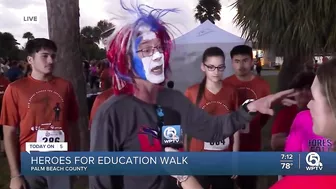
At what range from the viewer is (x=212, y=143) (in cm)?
237

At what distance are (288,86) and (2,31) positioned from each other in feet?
4.65

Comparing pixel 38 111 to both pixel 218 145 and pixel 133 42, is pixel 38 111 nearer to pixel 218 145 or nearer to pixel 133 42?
pixel 133 42

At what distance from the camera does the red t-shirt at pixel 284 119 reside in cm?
242

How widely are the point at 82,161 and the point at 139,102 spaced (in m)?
0.39

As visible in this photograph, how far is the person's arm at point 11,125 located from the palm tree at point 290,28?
3.83 ft

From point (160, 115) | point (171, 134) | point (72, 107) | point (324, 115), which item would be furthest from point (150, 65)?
point (324, 115)

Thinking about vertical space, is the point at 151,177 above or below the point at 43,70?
below

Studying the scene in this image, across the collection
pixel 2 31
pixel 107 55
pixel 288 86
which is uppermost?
pixel 2 31

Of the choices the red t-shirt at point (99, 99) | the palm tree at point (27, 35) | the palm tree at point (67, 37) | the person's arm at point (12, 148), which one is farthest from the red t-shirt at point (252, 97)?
the person's arm at point (12, 148)

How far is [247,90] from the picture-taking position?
241 centimetres

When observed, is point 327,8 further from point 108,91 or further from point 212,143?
point 108,91

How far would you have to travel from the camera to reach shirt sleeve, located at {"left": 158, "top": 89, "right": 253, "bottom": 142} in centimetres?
235

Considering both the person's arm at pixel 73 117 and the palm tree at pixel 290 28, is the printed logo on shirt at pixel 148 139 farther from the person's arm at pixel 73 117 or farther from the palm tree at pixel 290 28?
the palm tree at pixel 290 28

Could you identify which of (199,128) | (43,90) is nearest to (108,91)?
(43,90)
